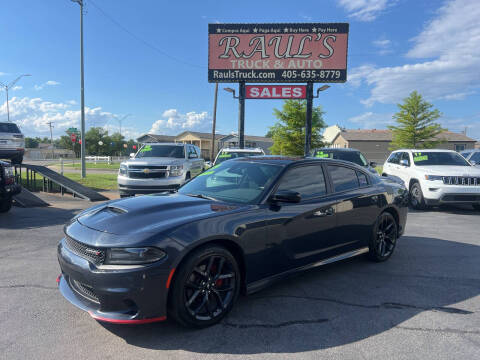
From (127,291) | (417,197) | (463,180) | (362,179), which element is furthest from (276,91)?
(127,291)

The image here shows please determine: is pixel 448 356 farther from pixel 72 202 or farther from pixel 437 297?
pixel 72 202

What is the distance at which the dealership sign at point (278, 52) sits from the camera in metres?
18.4

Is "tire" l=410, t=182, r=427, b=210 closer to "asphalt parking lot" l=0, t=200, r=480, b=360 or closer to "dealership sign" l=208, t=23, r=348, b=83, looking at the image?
"asphalt parking lot" l=0, t=200, r=480, b=360

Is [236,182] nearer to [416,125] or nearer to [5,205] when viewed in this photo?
[5,205]

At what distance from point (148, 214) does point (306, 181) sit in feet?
6.25

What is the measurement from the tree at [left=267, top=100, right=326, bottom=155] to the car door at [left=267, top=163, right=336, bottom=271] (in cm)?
2759

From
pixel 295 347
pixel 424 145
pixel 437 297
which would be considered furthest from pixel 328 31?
pixel 424 145

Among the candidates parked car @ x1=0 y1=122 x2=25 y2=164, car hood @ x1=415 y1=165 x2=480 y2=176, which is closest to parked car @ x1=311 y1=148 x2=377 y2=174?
car hood @ x1=415 y1=165 x2=480 y2=176

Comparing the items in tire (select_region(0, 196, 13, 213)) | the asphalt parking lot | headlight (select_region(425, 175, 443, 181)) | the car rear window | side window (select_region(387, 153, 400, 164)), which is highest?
the car rear window

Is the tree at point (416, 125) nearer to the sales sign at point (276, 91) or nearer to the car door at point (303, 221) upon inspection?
the sales sign at point (276, 91)

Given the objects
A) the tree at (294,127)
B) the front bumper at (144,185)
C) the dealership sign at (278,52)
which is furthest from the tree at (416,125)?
the front bumper at (144,185)

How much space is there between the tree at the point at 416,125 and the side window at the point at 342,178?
41595 mm

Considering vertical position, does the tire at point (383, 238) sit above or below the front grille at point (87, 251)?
below

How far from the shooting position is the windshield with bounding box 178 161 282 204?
371 cm
